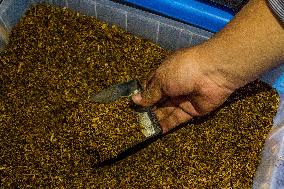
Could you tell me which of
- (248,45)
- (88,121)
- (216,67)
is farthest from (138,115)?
(248,45)

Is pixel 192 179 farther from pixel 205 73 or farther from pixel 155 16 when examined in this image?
pixel 155 16

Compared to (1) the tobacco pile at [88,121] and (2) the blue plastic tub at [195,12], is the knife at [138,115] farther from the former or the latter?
(2) the blue plastic tub at [195,12]

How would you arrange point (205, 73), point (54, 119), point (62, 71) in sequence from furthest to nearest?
point (62, 71) → point (54, 119) → point (205, 73)

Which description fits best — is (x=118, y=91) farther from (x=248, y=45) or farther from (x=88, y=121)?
(x=248, y=45)

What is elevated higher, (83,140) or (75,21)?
(75,21)

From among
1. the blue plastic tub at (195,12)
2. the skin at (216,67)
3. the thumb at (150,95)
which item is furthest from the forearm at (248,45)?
the blue plastic tub at (195,12)

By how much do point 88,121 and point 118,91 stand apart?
0.18m

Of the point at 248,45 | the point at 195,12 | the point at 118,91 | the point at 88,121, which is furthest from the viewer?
the point at 195,12

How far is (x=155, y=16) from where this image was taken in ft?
4.84

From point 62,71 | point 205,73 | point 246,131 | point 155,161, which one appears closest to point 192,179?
point 155,161

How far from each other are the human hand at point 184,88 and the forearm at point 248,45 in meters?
0.04

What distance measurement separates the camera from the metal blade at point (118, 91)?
1314mm

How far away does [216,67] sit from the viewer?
3.83 ft

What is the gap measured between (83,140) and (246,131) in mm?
624
